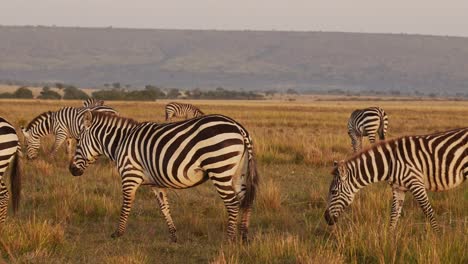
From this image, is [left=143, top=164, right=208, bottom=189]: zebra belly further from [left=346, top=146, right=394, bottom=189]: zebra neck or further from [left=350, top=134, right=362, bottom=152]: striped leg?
[left=350, top=134, right=362, bottom=152]: striped leg

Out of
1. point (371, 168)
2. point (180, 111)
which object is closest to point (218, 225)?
point (371, 168)

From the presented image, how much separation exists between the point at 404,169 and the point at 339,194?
2.82 feet

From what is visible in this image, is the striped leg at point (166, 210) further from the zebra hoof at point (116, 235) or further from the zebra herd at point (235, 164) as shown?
the zebra hoof at point (116, 235)

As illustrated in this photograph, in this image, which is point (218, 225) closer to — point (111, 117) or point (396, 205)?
point (111, 117)

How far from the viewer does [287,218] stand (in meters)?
9.12

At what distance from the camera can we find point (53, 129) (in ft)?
53.3

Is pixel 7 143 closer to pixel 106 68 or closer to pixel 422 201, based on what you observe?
pixel 422 201

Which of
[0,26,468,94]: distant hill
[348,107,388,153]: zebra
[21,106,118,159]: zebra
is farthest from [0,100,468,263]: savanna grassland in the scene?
[0,26,468,94]: distant hill

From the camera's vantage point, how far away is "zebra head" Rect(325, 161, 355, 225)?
795cm

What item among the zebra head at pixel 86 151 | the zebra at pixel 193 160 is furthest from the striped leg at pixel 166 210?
the zebra head at pixel 86 151

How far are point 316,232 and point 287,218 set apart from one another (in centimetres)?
75

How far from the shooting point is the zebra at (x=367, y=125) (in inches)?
694

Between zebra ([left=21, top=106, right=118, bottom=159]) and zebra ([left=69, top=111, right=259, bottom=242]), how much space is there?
7.66 metres

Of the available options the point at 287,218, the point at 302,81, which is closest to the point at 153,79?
the point at 302,81
